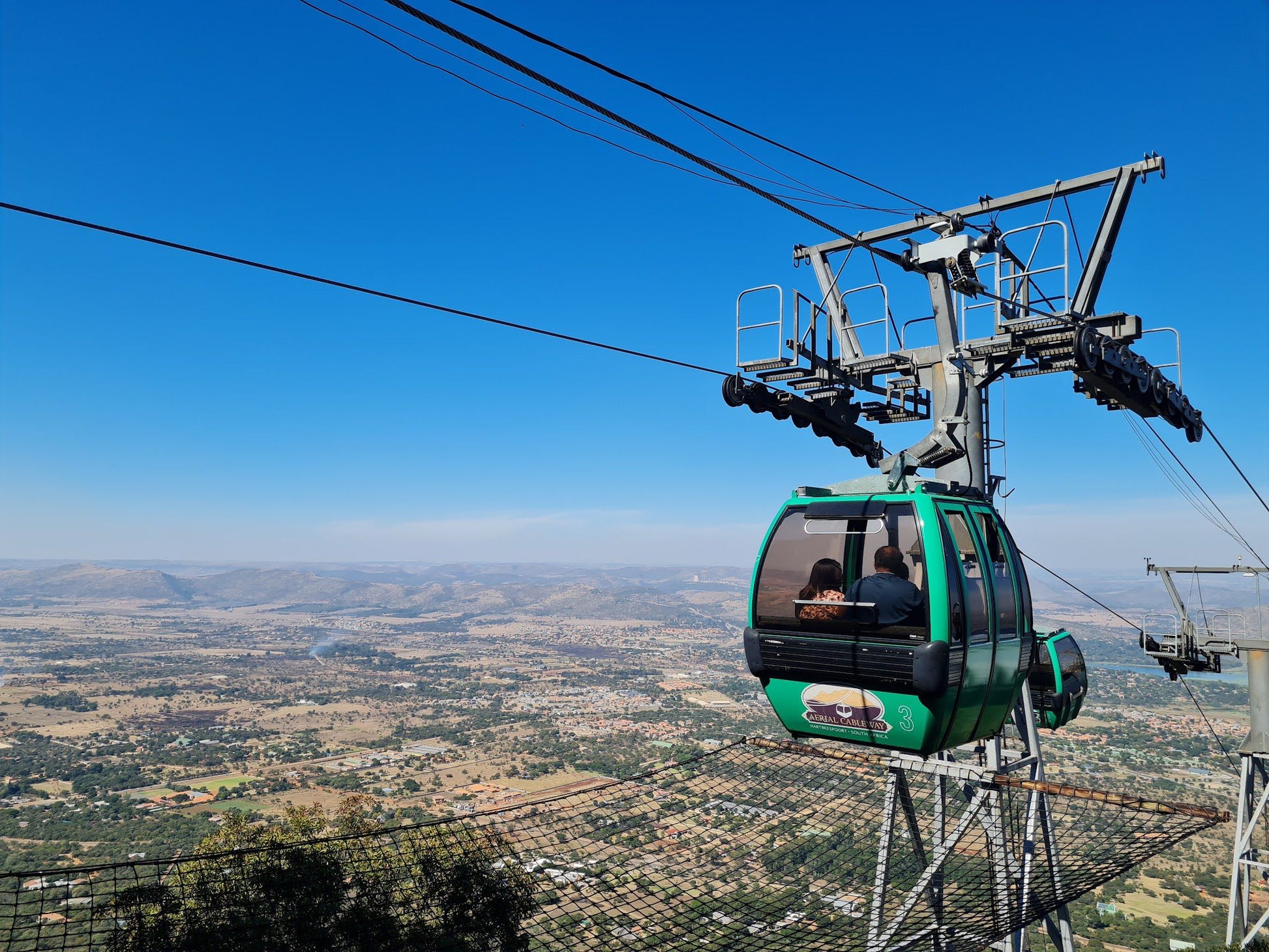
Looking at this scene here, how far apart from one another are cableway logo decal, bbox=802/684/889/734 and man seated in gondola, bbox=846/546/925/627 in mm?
532

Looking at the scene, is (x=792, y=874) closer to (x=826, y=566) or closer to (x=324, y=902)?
(x=826, y=566)

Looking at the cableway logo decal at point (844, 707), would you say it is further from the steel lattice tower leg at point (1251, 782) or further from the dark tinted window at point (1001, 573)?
the steel lattice tower leg at point (1251, 782)

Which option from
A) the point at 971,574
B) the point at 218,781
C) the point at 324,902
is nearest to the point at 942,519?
the point at 971,574

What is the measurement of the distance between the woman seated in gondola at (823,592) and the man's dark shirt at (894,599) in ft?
0.74

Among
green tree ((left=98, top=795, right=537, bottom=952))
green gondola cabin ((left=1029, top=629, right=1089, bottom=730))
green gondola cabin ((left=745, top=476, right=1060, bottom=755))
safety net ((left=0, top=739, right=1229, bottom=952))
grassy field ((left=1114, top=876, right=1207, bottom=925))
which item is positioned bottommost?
grassy field ((left=1114, top=876, right=1207, bottom=925))

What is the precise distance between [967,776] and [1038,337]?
3530 mm

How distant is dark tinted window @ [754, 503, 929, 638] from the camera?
17.7ft

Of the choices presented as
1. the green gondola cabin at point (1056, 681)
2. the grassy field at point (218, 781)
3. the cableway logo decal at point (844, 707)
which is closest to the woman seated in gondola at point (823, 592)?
the cableway logo decal at point (844, 707)

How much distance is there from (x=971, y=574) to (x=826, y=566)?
95 cm

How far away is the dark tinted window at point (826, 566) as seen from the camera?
5.39 metres

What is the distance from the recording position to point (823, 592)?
18.7 feet

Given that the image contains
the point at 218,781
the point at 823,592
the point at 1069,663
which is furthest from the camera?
the point at 218,781

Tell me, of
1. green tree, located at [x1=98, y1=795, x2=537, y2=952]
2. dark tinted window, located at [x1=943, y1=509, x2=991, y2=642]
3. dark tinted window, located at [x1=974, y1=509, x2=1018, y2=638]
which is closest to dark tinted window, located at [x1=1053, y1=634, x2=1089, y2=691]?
dark tinted window, located at [x1=974, y1=509, x2=1018, y2=638]

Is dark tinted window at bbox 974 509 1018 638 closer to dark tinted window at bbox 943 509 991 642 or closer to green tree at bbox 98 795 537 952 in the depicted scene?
dark tinted window at bbox 943 509 991 642
